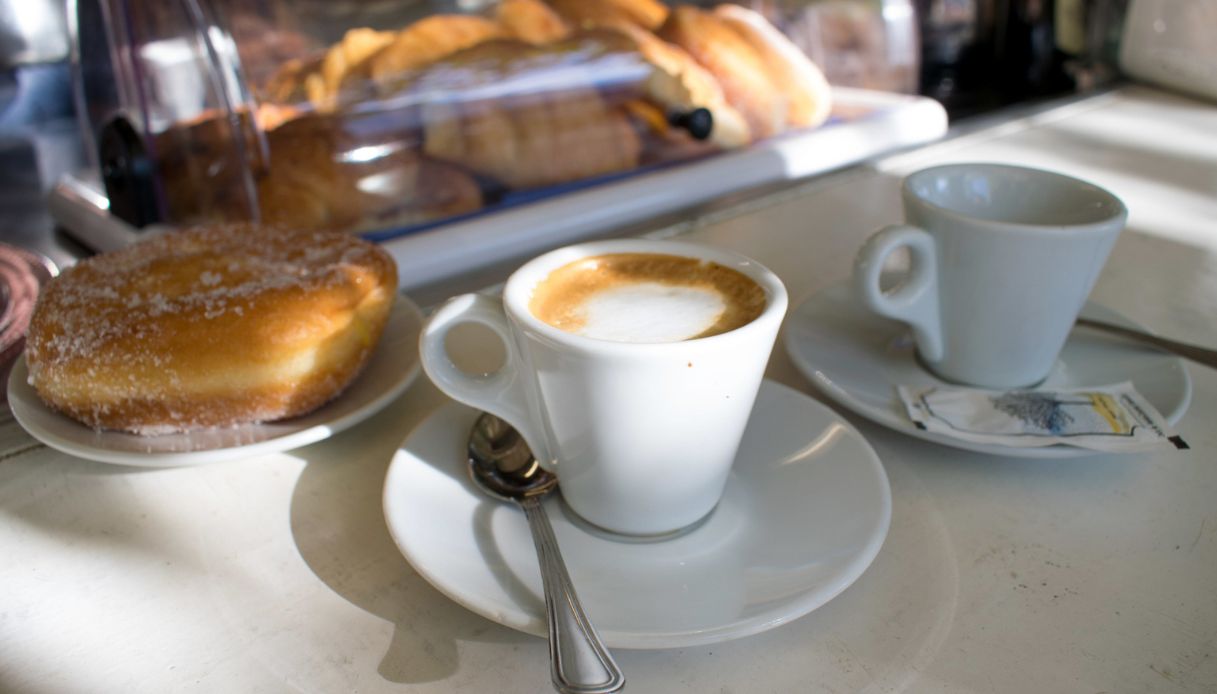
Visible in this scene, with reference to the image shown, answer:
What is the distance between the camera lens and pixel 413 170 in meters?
0.93

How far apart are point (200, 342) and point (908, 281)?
0.47m

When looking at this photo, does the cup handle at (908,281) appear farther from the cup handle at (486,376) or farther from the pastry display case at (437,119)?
the pastry display case at (437,119)

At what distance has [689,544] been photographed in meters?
0.48

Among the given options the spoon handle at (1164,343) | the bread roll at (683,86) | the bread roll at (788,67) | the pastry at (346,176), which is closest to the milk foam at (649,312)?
the spoon handle at (1164,343)

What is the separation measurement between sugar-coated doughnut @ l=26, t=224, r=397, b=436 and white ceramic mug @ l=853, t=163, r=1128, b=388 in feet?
1.17

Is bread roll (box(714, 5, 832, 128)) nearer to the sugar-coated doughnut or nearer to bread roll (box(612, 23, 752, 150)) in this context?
bread roll (box(612, 23, 752, 150))

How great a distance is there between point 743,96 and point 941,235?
23.2 inches

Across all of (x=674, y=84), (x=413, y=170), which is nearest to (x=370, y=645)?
(x=413, y=170)

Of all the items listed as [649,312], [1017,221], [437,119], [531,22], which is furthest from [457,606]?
[531,22]

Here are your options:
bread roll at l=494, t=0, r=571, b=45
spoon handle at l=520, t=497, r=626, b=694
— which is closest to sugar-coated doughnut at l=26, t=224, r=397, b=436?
spoon handle at l=520, t=497, r=626, b=694

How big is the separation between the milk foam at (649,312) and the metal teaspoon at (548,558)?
4.1 inches

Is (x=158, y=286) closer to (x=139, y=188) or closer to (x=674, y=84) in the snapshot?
(x=139, y=188)

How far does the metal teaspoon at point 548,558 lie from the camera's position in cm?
37

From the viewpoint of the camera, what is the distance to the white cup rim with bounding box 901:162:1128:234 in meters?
0.55
